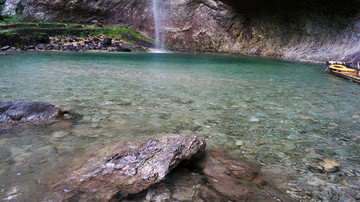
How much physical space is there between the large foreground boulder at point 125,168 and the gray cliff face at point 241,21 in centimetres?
2303

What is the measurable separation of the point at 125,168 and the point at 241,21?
1342 inches

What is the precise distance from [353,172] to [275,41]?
30.0m

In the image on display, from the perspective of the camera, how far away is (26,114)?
370 cm

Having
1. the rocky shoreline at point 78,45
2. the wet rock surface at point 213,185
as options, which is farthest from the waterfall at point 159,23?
the wet rock surface at point 213,185

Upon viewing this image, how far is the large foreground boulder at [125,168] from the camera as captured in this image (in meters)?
2.01

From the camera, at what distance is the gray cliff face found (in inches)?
916

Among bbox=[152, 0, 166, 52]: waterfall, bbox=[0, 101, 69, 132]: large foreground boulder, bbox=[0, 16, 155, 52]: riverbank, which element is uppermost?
bbox=[152, 0, 166, 52]: waterfall

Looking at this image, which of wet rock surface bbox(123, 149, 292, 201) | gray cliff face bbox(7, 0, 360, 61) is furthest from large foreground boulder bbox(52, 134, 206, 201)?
gray cliff face bbox(7, 0, 360, 61)

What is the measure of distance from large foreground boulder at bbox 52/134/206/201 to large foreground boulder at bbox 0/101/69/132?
5.14 ft

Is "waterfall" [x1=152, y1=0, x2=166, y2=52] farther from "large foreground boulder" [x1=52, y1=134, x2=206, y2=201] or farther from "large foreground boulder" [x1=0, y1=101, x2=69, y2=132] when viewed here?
"large foreground boulder" [x1=52, y1=134, x2=206, y2=201]

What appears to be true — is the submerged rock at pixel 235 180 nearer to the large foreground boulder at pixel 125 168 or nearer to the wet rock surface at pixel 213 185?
the wet rock surface at pixel 213 185

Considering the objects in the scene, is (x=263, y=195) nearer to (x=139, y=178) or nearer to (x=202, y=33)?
(x=139, y=178)

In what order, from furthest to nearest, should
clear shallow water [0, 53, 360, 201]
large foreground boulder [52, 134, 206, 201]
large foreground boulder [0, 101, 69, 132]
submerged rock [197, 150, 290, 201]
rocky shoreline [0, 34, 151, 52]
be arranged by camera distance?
rocky shoreline [0, 34, 151, 52] < large foreground boulder [0, 101, 69, 132] < clear shallow water [0, 53, 360, 201] < submerged rock [197, 150, 290, 201] < large foreground boulder [52, 134, 206, 201]

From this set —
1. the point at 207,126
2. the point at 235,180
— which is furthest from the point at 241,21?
the point at 235,180
